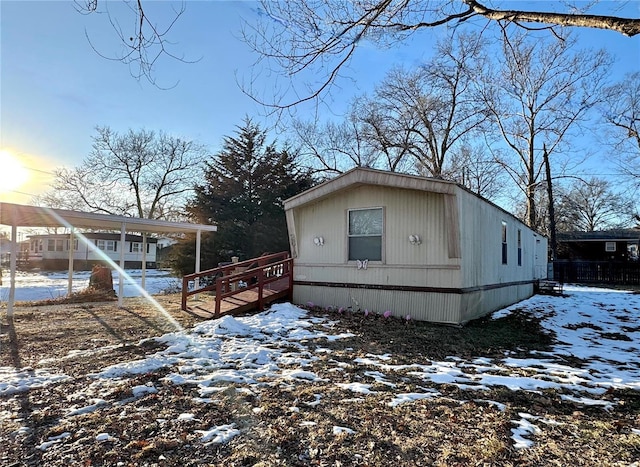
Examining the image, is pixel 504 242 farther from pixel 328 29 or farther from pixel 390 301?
pixel 328 29

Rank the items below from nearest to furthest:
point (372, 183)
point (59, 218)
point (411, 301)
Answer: point (411, 301), point (372, 183), point (59, 218)

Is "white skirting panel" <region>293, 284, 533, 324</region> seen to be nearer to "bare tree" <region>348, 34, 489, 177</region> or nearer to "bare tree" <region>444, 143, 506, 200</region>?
"bare tree" <region>348, 34, 489, 177</region>

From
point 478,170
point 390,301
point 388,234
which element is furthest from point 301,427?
point 478,170

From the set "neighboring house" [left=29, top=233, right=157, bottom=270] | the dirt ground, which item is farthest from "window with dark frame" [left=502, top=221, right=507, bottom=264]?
"neighboring house" [left=29, top=233, right=157, bottom=270]

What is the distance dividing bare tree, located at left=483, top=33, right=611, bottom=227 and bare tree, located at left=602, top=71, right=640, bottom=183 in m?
1.87

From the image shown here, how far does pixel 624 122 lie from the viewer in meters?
23.1

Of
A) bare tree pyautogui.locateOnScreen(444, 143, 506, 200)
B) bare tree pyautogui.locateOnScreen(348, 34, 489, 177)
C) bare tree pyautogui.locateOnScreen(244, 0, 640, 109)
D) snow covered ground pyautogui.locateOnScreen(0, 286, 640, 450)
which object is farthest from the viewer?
bare tree pyautogui.locateOnScreen(444, 143, 506, 200)

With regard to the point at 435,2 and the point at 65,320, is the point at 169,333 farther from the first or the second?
the point at 435,2

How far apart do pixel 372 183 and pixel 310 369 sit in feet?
14.5

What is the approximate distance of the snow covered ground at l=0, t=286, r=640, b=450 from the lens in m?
3.60

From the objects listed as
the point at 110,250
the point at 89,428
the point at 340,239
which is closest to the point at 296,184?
the point at 340,239

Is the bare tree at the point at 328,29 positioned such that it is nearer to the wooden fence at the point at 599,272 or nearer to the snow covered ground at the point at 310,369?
the snow covered ground at the point at 310,369

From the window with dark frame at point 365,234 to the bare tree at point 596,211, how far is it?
1202 inches

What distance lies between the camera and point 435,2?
4934 mm
